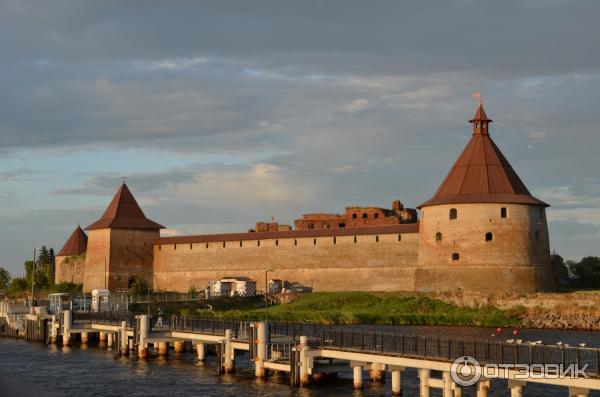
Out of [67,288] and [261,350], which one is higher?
[67,288]

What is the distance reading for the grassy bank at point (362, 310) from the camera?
45.0m

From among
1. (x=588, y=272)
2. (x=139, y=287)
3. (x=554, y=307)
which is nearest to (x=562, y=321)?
(x=554, y=307)

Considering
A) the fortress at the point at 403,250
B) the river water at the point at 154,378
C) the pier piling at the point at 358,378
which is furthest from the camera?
the fortress at the point at 403,250

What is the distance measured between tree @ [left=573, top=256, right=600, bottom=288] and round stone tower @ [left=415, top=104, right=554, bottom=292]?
17.6 ft

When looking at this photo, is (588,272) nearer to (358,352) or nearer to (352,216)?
(352,216)

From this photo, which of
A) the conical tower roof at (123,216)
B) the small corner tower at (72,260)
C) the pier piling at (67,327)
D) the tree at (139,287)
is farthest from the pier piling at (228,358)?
the small corner tower at (72,260)

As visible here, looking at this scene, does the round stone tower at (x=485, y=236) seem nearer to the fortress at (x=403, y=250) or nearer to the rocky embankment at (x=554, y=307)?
the fortress at (x=403, y=250)

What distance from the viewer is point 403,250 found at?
53031 mm

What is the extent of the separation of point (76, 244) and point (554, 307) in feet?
142

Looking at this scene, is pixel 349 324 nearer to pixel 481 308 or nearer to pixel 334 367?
pixel 481 308

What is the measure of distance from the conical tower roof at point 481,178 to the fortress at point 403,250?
2.4 inches

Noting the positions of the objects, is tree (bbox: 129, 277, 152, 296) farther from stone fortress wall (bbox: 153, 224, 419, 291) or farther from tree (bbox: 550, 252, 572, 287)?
tree (bbox: 550, 252, 572, 287)

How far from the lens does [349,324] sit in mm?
44281

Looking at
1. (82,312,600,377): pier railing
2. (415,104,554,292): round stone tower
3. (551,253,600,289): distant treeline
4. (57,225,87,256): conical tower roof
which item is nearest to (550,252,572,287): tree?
(551,253,600,289): distant treeline
